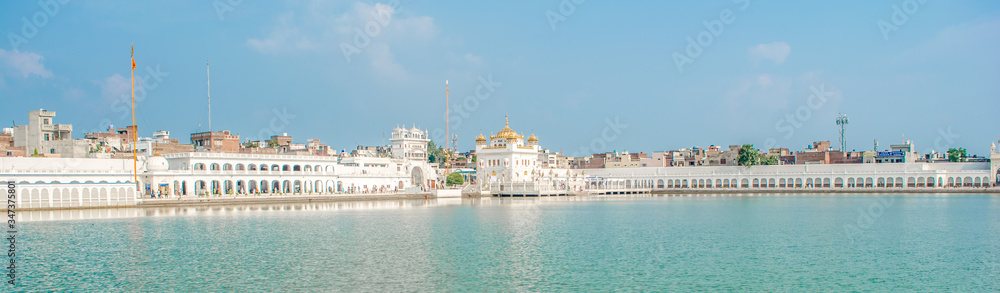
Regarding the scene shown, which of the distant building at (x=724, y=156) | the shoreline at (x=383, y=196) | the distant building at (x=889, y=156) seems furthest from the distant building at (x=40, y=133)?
the distant building at (x=889, y=156)

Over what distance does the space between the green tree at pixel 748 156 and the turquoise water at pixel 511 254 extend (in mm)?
48978

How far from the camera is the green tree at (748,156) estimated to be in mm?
92312

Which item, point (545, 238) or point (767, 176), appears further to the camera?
point (767, 176)

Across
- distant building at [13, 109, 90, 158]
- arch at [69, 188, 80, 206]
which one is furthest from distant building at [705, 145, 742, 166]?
arch at [69, 188, 80, 206]

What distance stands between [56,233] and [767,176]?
75.4 meters

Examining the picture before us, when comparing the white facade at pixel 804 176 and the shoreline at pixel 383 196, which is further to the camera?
the white facade at pixel 804 176

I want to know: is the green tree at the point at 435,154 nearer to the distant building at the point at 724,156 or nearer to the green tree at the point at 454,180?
the green tree at the point at 454,180

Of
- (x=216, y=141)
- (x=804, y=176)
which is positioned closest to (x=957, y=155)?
(x=804, y=176)

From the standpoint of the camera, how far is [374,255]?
26703 millimetres

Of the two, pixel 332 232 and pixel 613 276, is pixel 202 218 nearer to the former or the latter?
pixel 332 232

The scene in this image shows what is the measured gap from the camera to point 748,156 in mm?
92375

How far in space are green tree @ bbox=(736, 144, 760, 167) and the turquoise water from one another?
49.0m

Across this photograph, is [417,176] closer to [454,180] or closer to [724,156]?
[454,180]

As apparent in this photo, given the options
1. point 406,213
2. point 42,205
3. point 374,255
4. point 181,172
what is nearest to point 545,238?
point 374,255
